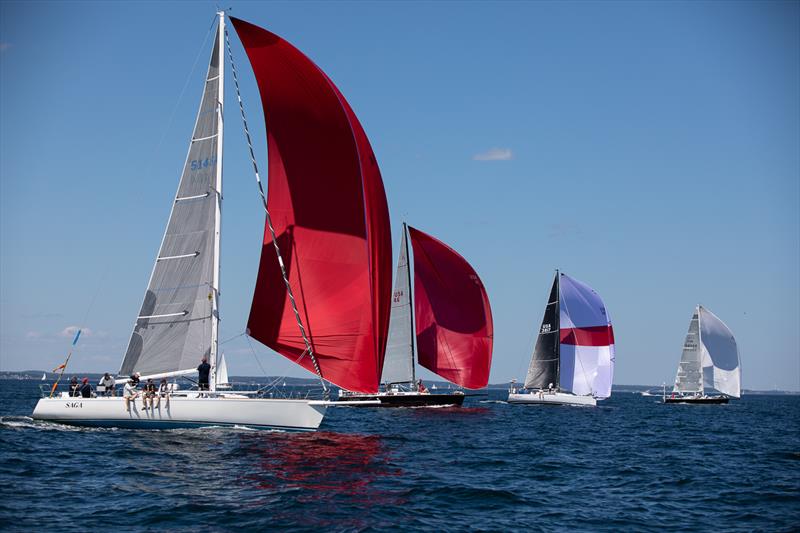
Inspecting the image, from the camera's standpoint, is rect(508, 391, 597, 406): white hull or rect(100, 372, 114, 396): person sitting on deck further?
rect(508, 391, 597, 406): white hull

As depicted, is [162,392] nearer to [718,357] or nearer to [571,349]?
[571,349]

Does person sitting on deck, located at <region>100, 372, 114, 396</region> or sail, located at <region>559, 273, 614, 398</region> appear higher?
sail, located at <region>559, 273, 614, 398</region>

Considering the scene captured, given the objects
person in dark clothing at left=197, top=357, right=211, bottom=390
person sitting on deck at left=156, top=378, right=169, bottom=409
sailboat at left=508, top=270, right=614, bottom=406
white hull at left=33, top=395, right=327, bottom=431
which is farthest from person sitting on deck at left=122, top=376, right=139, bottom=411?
sailboat at left=508, top=270, right=614, bottom=406

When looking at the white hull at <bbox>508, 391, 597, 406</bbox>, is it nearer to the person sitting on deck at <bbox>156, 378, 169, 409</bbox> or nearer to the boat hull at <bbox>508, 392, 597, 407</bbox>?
the boat hull at <bbox>508, 392, 597, 407</bbox>

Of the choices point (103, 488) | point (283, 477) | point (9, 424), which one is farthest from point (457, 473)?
point (9, 424)

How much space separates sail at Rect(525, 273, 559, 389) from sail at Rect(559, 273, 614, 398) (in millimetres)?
616

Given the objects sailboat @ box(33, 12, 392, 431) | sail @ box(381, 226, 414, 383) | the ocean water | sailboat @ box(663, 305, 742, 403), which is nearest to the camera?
the ocean water

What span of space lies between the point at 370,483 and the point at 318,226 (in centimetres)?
1007

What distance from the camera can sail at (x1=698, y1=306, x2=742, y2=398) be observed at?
263ft

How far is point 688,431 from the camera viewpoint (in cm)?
3962

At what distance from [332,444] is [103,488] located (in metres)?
8.65

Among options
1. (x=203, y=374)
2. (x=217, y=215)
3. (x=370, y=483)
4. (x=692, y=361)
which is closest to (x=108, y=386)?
(x=203, y=374)

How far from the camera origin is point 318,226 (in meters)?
25.4

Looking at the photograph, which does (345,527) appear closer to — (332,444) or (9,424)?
(332,444)
